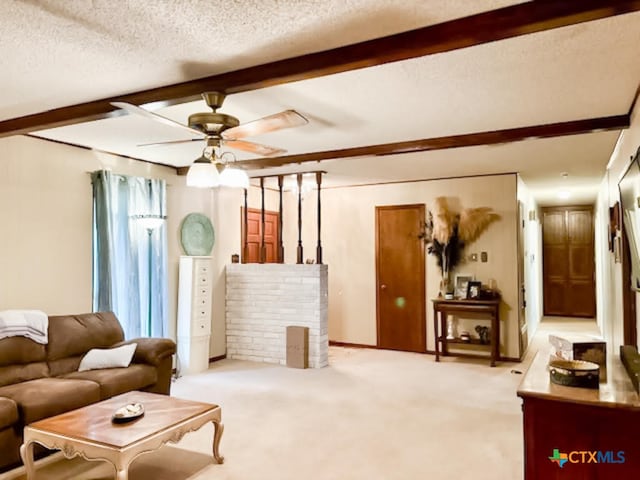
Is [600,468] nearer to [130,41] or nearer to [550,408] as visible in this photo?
[550,408]

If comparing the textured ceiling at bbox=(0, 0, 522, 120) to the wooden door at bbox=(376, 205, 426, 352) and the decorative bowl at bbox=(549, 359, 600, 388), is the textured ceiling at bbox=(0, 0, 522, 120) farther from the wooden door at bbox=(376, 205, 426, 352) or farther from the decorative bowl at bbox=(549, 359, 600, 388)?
the wooden door at bbox=(376, 205, 426, 352)

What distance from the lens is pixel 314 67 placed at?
242 cm

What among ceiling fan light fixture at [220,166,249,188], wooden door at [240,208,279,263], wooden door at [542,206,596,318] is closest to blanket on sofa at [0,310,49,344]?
ceiling fan light fixture at [220,166,249,188]

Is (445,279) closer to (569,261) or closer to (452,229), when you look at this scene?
(452,229)

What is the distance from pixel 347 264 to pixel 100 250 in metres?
3.71

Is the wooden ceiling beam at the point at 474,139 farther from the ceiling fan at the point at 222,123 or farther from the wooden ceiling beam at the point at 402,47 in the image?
the wooden ceiling beam at the point at 402,47

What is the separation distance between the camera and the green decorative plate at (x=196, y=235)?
19.5ft

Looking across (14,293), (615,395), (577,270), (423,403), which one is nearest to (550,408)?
(615,395)

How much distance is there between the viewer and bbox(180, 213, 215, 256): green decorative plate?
233 inches

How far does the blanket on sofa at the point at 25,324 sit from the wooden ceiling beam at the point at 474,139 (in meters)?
2.76

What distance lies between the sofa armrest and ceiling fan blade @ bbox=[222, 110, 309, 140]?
6.92 feet

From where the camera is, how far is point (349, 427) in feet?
12.4

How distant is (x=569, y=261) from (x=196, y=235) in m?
7.96

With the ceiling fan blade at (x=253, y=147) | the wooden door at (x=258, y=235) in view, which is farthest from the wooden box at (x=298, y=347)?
the ceiling fan blade at (x=253, y=147)
